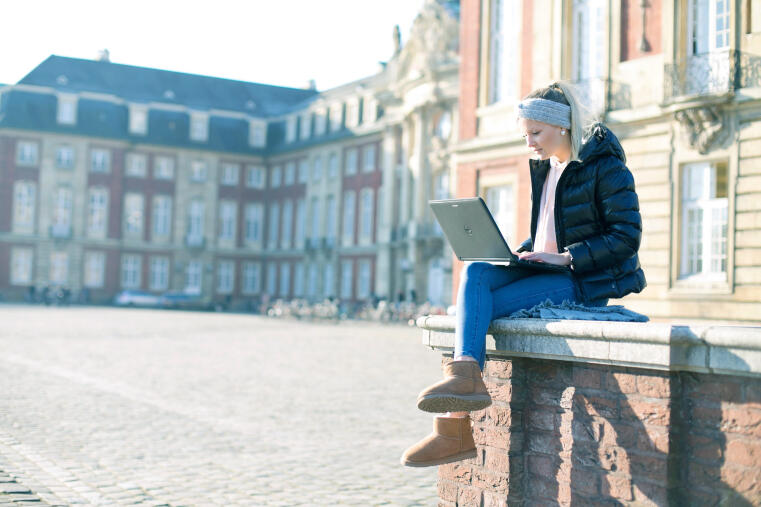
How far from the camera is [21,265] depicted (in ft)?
192

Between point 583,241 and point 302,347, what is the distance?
18526mm

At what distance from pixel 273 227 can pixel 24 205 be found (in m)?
16.2

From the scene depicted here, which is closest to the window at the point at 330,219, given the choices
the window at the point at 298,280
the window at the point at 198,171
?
the window at the point at 298,280

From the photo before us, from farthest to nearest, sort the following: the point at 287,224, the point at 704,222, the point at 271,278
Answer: the point at 271,278
the point at 287,224
the point at 704,222

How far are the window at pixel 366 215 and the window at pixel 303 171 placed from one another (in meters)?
7.46

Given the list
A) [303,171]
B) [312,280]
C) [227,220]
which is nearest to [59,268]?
[227,220]

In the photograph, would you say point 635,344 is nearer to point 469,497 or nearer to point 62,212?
point 469,497

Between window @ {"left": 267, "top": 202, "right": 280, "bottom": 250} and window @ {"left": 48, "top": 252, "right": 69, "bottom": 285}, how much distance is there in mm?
13543

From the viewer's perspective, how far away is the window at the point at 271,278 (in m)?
64.8

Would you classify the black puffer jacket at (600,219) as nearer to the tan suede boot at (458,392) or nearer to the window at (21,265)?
the tan suede boot at (458,392)

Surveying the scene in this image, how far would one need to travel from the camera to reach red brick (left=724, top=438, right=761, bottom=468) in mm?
3320

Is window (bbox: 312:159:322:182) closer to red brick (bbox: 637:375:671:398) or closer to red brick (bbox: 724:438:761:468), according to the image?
red brick (bbox: 637:375:671:398)

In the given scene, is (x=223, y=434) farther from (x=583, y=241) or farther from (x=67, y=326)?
(x=67, y=326)

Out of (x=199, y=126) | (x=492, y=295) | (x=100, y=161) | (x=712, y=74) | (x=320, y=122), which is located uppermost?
(x=199, y=126)
